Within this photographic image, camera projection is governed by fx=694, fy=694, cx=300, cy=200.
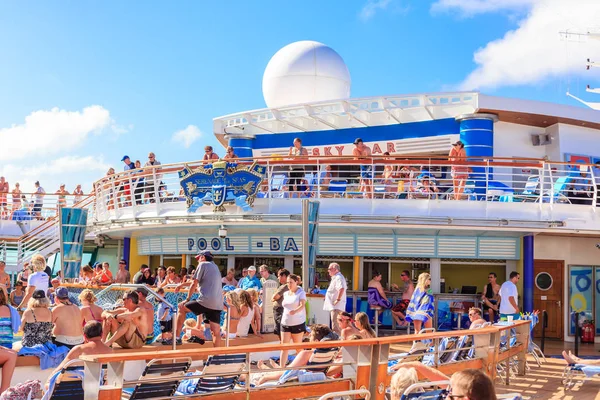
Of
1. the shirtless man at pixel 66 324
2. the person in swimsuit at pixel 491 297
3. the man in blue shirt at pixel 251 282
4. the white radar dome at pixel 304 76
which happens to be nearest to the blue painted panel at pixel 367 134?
the white radar dome at pixel 304 76

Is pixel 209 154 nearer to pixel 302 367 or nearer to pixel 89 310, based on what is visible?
pixel 89 310

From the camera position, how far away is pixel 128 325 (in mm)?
8781

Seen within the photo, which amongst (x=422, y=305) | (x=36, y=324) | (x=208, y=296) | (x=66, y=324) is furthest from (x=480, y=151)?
(x=36, y=324)

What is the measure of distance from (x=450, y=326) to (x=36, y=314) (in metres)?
9.85

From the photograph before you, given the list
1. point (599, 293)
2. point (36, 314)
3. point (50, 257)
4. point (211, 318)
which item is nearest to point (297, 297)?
point (211, 318)

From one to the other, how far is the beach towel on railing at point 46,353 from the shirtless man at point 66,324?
0.53 feet

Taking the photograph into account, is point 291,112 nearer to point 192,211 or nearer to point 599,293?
Answer: point 192,211

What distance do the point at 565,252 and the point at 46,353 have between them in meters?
12.5

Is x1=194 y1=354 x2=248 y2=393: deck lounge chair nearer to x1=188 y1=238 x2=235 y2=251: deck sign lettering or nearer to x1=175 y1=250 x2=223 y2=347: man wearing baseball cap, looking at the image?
x1=175 y1=250 x2=223 y2=347: man wearing baseball cap

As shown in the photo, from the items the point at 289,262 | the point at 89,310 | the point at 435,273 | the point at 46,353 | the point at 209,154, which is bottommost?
the point at 46,353

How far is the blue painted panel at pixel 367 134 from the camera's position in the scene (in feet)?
63.1

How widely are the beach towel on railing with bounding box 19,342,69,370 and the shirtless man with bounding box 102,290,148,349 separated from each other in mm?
588

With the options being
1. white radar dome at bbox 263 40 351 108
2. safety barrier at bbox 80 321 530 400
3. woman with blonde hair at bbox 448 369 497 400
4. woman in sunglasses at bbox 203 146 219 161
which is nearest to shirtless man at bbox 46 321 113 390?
safety barrier at bbox 80 321 530 400

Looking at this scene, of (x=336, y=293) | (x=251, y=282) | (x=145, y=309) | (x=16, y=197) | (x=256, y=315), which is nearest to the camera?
(x=145, y=309)
